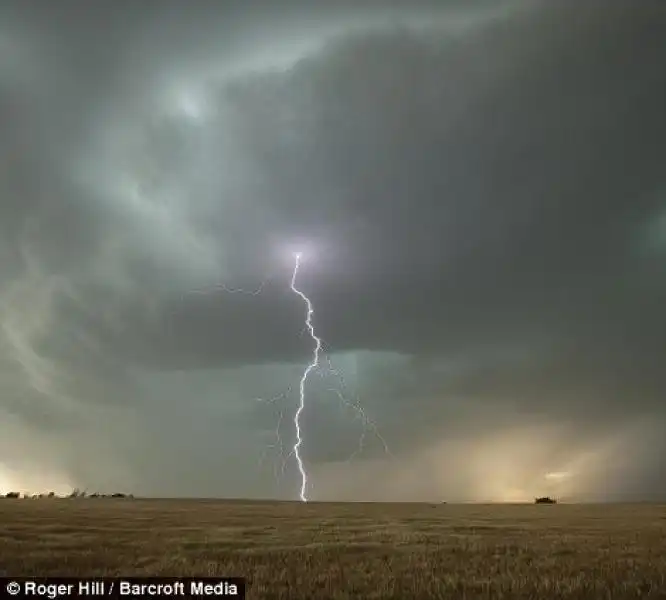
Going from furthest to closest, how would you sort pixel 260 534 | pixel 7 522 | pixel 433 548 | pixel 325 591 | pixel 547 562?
pixel 7 522 < pixel 260 534 < pixel 433 548 < pixel 547 562 < pixel 325 591

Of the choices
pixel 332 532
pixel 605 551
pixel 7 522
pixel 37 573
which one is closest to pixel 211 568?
pixel 37 573

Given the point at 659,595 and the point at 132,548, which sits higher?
the point at 132,548

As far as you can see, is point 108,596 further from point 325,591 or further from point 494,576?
point 494,576

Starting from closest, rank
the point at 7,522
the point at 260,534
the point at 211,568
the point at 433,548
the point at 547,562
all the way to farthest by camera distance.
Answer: the point at 211,568 < the point at 547,562 < the point at 433,548 < the point at 260,534 < the point at 7,522

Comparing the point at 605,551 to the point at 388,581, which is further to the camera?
the point at 605,551

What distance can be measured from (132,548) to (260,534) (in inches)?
493

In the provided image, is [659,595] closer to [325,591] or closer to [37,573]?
[325,591]

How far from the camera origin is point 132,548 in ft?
96.0

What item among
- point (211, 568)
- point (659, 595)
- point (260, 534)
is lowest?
point (659, 595)

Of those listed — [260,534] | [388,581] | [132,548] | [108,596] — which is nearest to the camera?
[108,596]

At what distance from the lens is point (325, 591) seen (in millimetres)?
18250

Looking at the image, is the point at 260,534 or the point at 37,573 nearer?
the point at 37,573

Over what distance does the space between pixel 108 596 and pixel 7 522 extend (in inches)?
1302

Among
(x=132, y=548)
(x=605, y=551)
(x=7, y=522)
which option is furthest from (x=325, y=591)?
(x=7, y=522)
